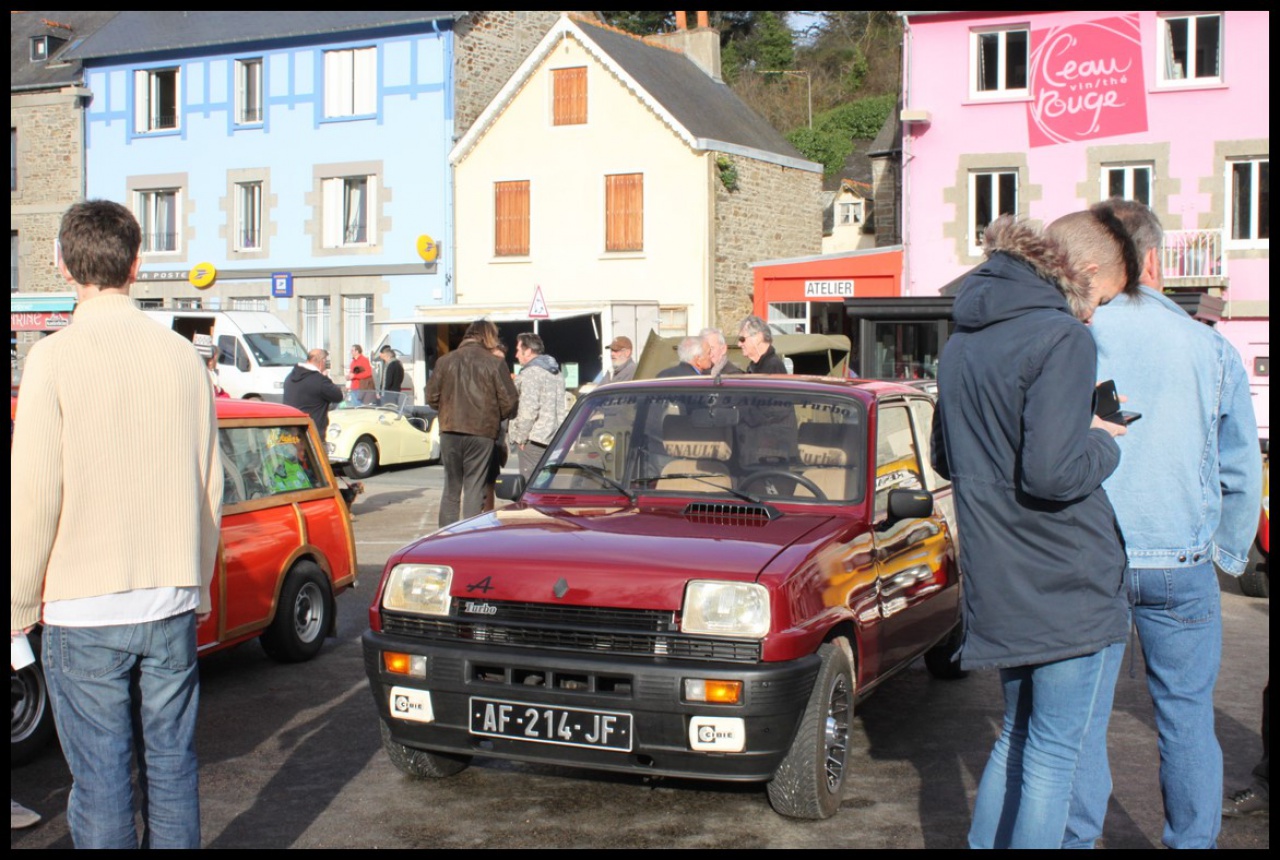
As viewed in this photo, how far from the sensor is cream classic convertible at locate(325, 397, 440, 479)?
786 inches

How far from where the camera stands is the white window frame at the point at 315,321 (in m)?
35.8

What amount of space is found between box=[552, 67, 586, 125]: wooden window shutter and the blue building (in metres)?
2.79

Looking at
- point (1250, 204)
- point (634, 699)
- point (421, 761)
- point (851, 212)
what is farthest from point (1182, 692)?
point (851, 212)

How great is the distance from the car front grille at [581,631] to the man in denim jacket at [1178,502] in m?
1.38

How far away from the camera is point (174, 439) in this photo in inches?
148

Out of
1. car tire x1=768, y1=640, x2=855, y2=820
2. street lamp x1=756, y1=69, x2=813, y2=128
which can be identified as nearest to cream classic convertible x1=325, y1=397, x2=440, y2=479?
car tire x1=768, y1=640, x2=855, y2=820

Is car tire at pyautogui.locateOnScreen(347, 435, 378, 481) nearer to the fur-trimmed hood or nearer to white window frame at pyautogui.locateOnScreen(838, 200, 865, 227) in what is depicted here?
the fur-trimmed hood

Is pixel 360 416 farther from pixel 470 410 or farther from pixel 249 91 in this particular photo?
pixel 249 91

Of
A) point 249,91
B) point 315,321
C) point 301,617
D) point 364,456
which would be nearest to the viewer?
point 301,617

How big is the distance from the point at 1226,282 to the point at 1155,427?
24.4m

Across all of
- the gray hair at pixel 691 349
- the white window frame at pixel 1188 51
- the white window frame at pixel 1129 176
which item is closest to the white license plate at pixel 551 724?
the gray hair at pixel 691 349

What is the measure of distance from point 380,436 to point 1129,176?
638 inches

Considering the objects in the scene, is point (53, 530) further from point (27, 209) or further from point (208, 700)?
point (27, 209)

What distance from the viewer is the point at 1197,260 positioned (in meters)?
26.5
